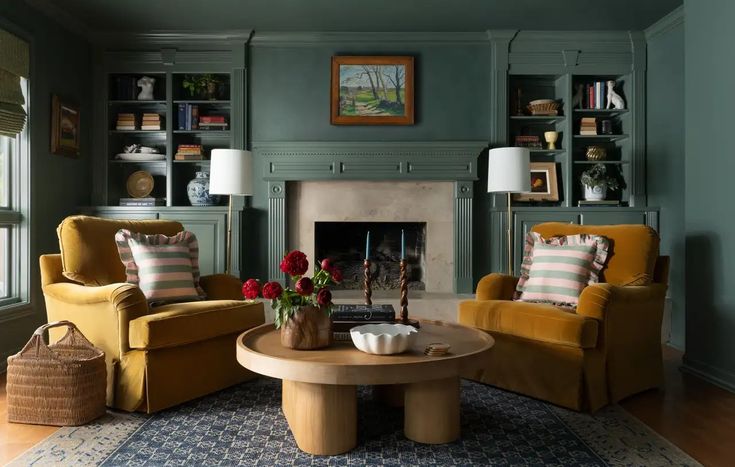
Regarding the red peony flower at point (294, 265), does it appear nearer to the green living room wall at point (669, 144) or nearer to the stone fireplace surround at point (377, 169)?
the stone fireplace surround at point (377, 169)

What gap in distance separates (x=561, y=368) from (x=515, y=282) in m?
0.80

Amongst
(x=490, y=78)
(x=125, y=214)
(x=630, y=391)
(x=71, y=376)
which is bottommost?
(x=630, y=391)

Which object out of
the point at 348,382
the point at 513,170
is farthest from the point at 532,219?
the point at 348,382

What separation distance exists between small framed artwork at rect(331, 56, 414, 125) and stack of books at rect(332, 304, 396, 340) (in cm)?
272

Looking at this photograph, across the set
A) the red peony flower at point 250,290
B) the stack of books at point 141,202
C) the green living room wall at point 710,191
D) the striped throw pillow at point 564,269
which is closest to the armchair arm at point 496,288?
the striped throw pillow at point 564,269

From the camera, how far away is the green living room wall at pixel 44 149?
379cm

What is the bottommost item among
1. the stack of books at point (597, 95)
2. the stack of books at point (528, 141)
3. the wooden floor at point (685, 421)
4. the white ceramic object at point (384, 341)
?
the wooden floor at point (685, 421)

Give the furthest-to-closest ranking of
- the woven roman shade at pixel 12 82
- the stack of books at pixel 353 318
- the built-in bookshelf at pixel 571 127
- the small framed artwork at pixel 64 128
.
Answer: the built-in bookshelf at pixel 571 127, the small framed artwork at pixel 64 128, the woven roman shade at pixel 12 82, the stack of books at pixel 353 318

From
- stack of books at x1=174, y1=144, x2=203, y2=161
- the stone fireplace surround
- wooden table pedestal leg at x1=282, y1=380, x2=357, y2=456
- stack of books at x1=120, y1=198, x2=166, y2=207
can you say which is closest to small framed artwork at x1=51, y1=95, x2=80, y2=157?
stack of books at x1=120, y1=198, x2=166, y2=207

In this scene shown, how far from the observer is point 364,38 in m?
4.85

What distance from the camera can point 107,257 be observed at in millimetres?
3035

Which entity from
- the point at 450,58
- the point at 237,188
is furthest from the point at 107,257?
the point at 450,58

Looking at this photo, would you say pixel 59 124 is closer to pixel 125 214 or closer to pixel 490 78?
pixel 125 214

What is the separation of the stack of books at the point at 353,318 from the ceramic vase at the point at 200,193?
2.74 metres
